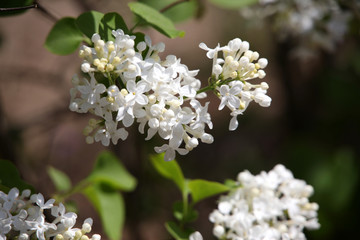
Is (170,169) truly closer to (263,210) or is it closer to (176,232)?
(176,232)

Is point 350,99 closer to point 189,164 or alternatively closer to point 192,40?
point 189,164

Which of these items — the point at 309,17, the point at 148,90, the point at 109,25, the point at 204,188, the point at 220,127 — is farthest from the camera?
the point at 220,127

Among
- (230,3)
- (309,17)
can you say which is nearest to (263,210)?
(230,3)

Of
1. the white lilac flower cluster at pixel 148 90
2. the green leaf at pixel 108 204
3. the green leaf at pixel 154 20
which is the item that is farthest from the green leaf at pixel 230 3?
the green leaf at pixel 108 204

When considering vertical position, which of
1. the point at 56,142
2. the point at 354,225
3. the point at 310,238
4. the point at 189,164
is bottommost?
the point at 56,142

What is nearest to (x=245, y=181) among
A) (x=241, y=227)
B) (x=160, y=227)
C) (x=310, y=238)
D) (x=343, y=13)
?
(x=241, y=227)

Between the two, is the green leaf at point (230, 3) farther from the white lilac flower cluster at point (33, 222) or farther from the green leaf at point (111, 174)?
the white lilac flower cluster at point (33, 222)

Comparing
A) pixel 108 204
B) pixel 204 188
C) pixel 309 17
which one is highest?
pixel 309 17
